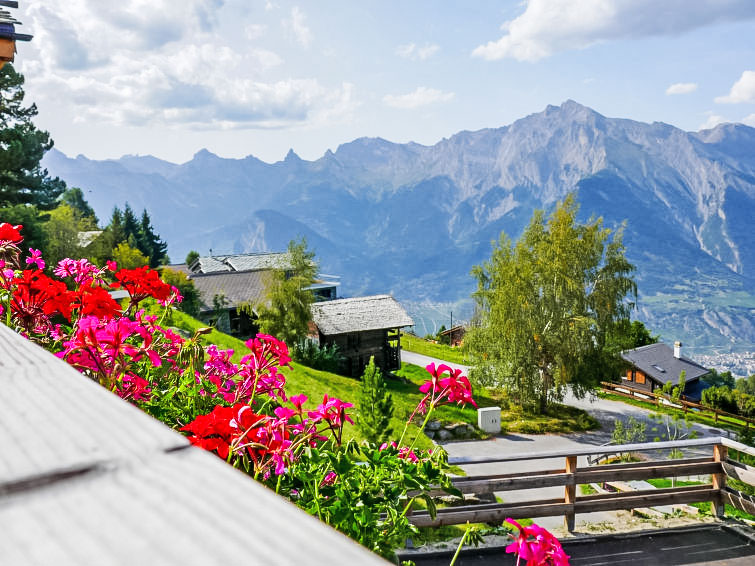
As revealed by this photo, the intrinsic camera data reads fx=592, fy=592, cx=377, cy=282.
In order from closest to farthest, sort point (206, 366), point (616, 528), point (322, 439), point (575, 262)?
point (322, 439), point (206, 366), point (616, 528), point (575, 262)

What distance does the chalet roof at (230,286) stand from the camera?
126 ft

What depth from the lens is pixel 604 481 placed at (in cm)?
535

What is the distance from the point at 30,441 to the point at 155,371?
2559 millimetres

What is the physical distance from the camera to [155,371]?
2920 millimetres

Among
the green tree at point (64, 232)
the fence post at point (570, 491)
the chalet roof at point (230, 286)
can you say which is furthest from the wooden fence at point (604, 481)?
the chalet roof at point (230, 286)

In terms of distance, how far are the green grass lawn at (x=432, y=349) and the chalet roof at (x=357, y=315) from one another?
41.0 feet

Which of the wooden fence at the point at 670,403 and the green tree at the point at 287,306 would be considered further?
the wooden fence at the point at 670,403

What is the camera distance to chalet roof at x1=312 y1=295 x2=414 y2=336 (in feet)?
101

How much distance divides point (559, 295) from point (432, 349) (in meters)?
28.9

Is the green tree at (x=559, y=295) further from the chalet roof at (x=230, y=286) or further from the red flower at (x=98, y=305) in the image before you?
the red flower at (x=98, y=305)

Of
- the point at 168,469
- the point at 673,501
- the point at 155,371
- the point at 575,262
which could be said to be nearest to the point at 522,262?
the point at 575,262

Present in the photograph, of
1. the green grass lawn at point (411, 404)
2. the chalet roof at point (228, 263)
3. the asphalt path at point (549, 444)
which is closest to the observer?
the asphalt path at point (549, 444)

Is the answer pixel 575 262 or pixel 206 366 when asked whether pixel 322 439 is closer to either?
pixel 206 366

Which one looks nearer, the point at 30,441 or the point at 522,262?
the point at 30,441
